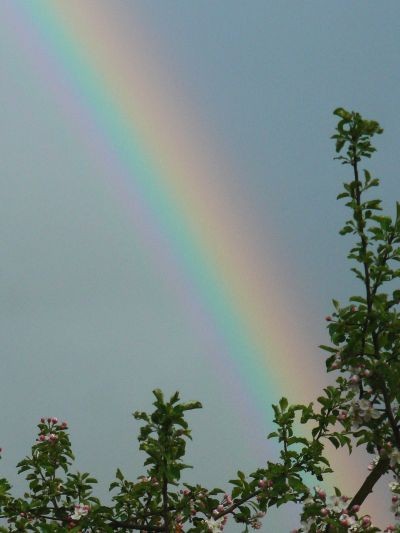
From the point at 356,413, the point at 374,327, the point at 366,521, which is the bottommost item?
the point at 366,521

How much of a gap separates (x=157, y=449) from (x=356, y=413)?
165 centimetres

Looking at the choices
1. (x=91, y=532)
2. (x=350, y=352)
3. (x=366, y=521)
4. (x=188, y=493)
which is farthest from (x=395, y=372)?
(x=91, y=532)

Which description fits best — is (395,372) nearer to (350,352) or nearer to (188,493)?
(350,352)

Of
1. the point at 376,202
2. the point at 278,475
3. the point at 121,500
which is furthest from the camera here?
the point at 121,500

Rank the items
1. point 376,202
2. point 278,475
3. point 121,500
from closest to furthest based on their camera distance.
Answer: point 376,202 < point 278,475 < point 121,500

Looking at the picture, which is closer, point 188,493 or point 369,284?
point 369,284

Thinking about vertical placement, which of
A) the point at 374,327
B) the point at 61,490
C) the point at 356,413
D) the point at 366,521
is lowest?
the point at 366,521

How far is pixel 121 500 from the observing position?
7891 mm

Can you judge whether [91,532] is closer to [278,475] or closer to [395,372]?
[278,475]

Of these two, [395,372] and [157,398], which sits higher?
[157,398]

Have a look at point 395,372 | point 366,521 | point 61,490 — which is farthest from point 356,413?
point 61,490

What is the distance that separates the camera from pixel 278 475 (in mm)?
6980

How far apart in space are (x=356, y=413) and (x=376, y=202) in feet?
5.65

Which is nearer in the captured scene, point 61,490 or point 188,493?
point 188,493
